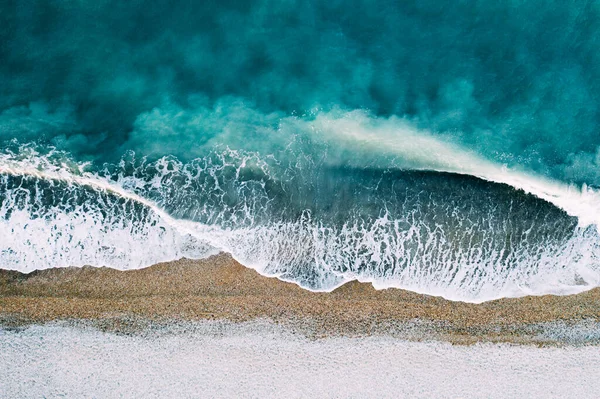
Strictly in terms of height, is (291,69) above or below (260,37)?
below

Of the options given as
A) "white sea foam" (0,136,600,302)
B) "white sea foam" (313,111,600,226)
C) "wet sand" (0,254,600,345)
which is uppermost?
"white sea foam" (313,111,600,226)

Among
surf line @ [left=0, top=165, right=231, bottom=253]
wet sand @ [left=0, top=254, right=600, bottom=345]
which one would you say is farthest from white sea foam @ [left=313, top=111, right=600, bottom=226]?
surf line @ [left=0, top=165, right=231, bottom=253]

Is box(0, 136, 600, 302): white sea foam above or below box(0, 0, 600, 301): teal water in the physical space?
below

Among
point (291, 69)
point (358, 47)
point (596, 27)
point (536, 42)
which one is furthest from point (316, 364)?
point (596, 27)

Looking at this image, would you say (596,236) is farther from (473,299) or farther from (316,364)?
(316,364)

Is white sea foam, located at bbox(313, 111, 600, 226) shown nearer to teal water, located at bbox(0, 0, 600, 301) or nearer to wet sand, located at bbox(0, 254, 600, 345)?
teal water, located at bbox(0, 0, 600, 301)

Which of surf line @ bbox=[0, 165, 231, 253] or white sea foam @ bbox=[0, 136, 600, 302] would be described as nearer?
white sea foam @ bbox=[0, 136, 600, 302]

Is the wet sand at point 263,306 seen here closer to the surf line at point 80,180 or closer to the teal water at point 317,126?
the teal water at point 317,126

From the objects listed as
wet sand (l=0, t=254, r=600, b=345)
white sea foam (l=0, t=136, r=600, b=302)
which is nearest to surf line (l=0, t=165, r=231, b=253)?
white sea foam (l=0, t=136, r=600, b=302)
